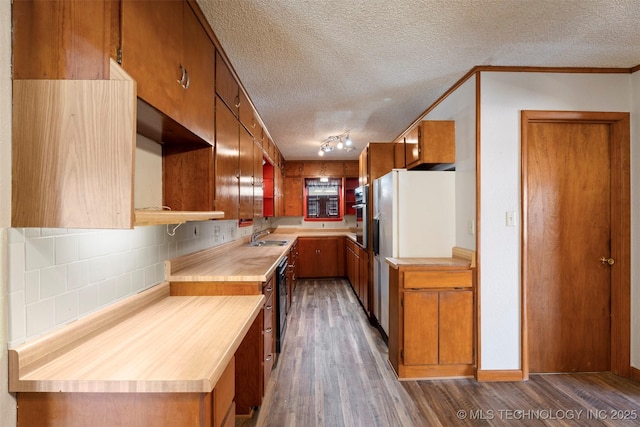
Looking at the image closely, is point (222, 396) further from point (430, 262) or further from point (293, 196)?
point (293, 196)

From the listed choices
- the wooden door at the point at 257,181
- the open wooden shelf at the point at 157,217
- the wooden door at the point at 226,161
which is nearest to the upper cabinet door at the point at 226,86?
the wooden door at the point at 226,161

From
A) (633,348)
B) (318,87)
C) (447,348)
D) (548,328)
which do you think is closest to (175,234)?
(318,87)

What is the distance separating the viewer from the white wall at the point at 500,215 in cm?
230

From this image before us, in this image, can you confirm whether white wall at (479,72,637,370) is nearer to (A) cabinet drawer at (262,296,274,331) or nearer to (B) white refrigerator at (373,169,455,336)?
(B) white refrigerator at (373,169,455,336)

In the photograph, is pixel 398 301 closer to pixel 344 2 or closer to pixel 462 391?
pixel 462 391

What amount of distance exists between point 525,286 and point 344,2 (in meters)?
2.39

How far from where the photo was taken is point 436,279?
2322 mm

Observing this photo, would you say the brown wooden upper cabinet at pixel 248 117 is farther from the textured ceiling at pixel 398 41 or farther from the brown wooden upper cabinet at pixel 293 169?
the brown wooden upper cabinet at pixel 293 169

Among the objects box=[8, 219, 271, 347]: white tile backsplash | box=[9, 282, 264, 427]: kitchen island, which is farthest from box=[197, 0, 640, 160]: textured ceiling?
box=[9, 282, 264, 427]: kitchen island

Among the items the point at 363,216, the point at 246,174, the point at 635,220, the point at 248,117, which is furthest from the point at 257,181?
the point at 635,220

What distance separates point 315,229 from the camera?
633 centimetres

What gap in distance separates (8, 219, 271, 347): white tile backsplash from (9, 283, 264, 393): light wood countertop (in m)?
0.07

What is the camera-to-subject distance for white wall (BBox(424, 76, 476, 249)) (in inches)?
92.9

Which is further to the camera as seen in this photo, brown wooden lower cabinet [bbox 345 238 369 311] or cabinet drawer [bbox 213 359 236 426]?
brown wooden lower cabinet [bbox 345 238 369 311]
